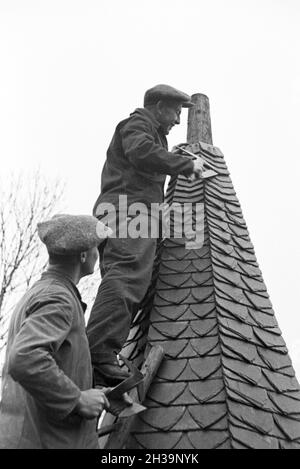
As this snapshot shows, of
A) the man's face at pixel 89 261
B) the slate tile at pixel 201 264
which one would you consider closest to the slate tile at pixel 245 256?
the slate tile at pixel 201 264

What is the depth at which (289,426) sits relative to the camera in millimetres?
4160

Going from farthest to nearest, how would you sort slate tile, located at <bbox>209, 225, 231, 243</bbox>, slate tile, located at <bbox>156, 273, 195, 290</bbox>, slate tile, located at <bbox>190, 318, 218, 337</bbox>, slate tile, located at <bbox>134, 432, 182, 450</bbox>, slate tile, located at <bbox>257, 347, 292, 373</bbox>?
slate tile, located at <bbox>209, 225, 231, 243</bbox> < slate tile, located at <bbox>156, 273, 195, 290</bbox> < slate tile, located at <bbox>257, 347, 292, 373</bbox> < slate tile, located at <bbox>190, 318, 218, 337</bbox> < slate tile, located at <bbox>134, 432, 182, 450</bbox>

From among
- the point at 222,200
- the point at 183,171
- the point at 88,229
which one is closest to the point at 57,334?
the point at 88,229

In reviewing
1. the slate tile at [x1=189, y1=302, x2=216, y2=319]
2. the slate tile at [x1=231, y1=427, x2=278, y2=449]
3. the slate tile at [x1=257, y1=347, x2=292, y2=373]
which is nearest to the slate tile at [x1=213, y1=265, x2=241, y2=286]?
the slate tile at [x1=189, y1=302, x2=216, y2=319]

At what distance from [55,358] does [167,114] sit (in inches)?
104

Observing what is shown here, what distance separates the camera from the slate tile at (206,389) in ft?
13.2

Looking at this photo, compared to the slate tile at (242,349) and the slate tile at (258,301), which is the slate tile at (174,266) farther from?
the slate tile at (242,349)

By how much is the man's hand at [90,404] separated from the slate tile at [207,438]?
91cm

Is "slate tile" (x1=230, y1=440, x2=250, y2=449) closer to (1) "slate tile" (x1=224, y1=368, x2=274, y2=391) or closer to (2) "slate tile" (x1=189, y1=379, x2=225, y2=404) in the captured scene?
(2) "slate tile" (x1=189, y1=379, x2=225, y2=404)

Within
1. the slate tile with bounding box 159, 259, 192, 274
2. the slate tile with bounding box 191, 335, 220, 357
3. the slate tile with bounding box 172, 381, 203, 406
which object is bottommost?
the slate tile with bounding box 172, 381, 203, 406

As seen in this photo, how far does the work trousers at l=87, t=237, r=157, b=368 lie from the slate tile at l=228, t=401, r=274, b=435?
807 millimetres

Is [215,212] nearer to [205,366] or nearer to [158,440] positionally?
[205,366]

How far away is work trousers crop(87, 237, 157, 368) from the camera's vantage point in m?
3.90
